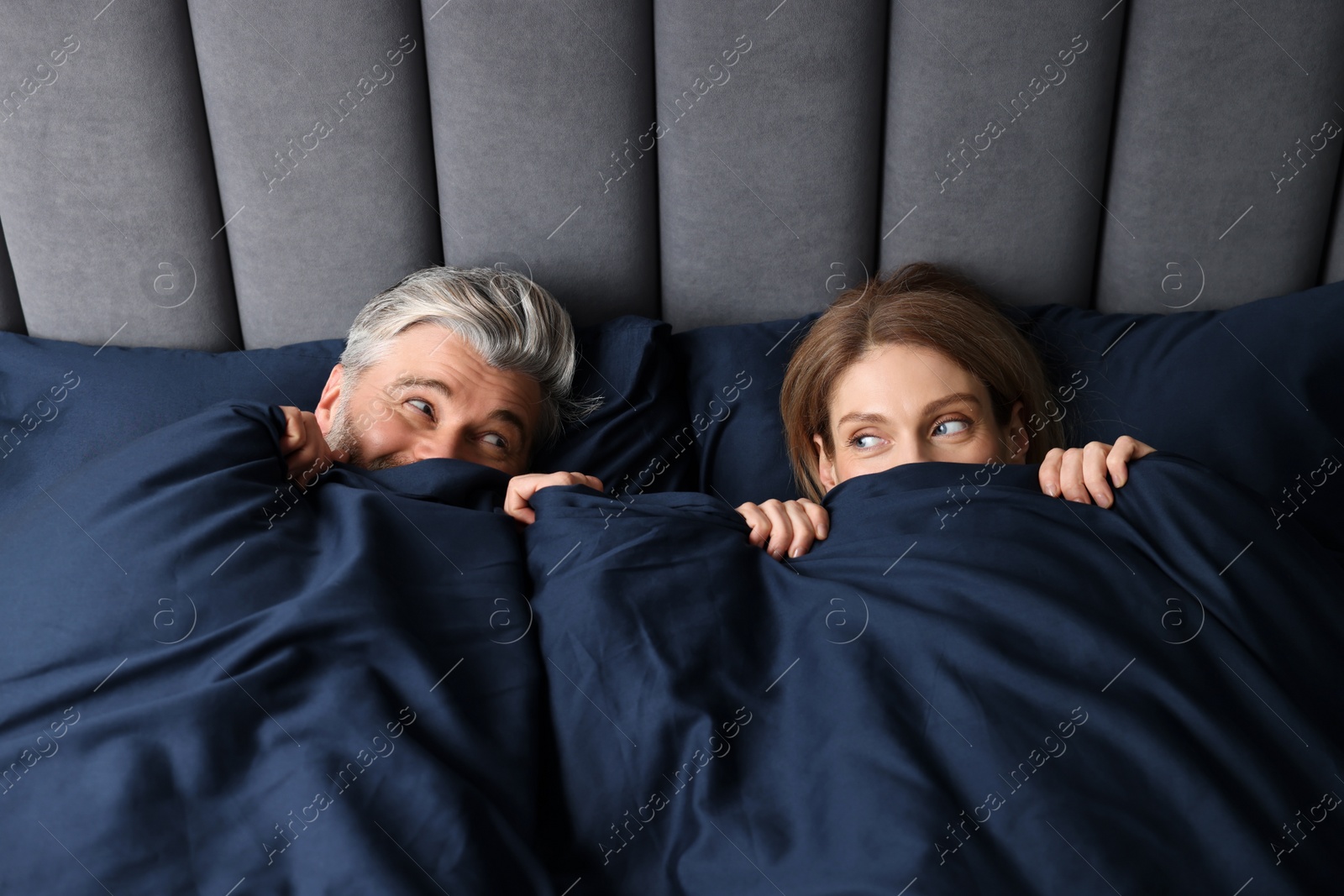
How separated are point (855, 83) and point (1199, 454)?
0.69 meters

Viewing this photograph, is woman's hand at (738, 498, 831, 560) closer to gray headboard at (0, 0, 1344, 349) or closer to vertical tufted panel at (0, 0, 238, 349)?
gray headboard at (0, 0, 1344, 349)

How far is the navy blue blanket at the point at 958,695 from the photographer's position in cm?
72

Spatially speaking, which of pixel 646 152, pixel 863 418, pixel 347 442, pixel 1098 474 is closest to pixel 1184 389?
pixel 1098 474

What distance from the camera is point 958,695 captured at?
0.80 metres

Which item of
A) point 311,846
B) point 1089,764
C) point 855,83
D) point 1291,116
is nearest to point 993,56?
point 855,83

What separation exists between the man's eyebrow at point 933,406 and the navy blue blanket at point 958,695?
122 mm

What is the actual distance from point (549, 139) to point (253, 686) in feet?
2.88

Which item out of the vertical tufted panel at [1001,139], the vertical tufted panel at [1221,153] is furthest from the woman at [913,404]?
the vertical tufted panel at [1221,153]

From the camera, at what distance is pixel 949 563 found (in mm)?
910

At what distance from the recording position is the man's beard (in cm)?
117

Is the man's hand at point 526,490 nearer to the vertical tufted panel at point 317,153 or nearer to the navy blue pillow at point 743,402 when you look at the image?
the navy blue pillow at point 743,402

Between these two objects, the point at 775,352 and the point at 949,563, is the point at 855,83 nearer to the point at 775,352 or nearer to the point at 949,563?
the point at 775,352

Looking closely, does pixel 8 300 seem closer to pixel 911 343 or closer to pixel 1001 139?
pixel 911 343

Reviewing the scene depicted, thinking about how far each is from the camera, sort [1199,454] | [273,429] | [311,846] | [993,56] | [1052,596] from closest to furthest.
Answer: [311,846] < [1052,596] < [273,429] < [1199,454] < [993,56]
